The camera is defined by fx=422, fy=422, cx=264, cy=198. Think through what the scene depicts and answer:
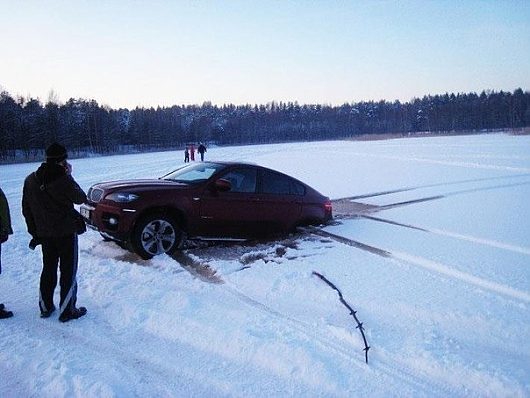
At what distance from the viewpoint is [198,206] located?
22.5 feet

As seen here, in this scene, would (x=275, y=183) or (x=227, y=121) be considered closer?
(x=275, y=183)

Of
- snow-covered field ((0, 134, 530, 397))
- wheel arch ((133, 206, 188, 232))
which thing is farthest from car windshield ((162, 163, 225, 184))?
snow-covered field ((0, 134, 530, 397))

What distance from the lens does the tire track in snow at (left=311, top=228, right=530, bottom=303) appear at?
5406 mm

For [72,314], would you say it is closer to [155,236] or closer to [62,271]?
[62,271]

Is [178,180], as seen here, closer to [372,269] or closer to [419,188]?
[372,269]

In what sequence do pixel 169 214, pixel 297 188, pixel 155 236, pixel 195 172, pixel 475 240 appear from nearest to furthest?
pixel 155 236, pixel 169 214, pixel 195 172, pixel 475 240, pixel 297 188

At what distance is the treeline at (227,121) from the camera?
65500 millimetres

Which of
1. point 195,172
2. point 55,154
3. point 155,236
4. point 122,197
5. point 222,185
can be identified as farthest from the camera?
point 195,172

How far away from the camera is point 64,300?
173 inches

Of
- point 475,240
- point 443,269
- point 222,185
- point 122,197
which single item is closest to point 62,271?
point 122,197

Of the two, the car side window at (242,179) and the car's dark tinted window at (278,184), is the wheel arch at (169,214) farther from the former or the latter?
the car's dark tinted window at (278,184)

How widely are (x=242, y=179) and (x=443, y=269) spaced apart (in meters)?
3.61

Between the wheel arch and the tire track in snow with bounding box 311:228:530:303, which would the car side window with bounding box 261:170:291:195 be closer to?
the tire track in snow with bounding box 311:228:530:303

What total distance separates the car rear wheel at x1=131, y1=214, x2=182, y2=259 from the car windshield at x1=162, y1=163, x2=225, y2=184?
939mm
